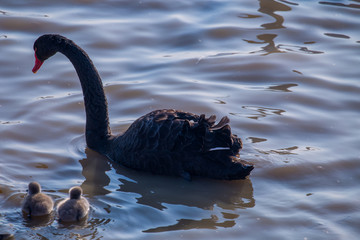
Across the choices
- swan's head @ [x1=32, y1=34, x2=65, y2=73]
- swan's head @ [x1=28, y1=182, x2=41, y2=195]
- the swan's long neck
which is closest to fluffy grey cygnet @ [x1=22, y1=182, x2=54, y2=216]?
Answer: swan's head @ [x1=28, y1=182, x2=41, y2=195]

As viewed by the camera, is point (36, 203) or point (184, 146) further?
point (184, 146)

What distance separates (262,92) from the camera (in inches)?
318

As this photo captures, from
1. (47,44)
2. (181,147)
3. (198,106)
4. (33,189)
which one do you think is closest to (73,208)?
(33,189)

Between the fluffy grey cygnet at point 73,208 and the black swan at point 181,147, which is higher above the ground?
the black swan at point 181,147

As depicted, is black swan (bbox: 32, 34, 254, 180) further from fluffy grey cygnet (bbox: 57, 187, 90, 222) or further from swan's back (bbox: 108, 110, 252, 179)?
fluffy grey cygnet (bbox: 57, 187, 90, 222)

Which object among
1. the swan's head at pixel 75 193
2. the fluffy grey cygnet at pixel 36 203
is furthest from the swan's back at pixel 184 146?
the fluffy grey cygnet at pixel 36 203

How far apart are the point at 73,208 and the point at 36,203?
1.01ft

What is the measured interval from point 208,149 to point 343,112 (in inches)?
96.7

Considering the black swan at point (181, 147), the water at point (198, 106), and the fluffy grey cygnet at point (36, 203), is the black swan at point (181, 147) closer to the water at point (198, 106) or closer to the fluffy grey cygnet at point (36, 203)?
the water at point (198, 106)

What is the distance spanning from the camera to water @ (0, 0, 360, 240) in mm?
5285

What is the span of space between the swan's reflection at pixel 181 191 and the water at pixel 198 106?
2 cm

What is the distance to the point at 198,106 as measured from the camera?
7613 millimetres

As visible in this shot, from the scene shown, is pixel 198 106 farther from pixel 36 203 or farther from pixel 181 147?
pixel 36 203

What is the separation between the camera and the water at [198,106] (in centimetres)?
529
